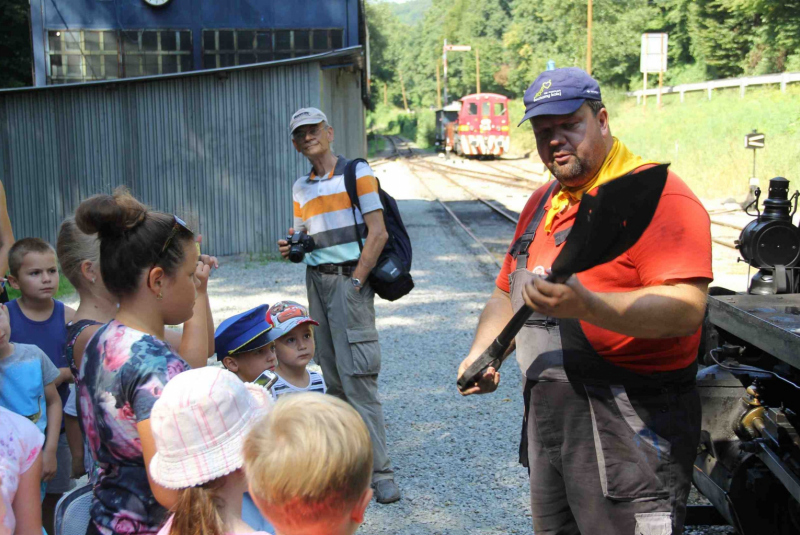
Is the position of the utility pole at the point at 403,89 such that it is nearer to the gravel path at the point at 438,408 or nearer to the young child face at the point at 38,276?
the gravel path at the point at 438,408

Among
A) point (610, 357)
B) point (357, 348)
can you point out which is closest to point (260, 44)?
point (357, 348)

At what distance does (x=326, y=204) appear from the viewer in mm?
4785

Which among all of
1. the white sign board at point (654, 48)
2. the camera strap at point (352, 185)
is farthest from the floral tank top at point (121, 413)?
the white sign board at point (654, 48)

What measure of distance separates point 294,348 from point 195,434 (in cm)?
228

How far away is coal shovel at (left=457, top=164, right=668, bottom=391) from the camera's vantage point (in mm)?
2029

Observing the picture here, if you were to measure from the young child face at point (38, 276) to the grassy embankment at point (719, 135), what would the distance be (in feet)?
58.2

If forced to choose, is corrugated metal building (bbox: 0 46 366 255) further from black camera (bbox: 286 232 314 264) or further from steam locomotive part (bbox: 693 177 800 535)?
steam locomotive part (bbox: 693 177 800 535)

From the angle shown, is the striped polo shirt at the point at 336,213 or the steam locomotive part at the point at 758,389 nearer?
the steam locomotive part at the point at 758,389

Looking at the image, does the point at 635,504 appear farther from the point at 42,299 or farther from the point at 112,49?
the point at 112,49

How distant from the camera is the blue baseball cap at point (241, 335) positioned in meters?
4.01

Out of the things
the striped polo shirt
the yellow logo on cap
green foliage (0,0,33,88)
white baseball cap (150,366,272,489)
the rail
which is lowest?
white baseball cap (150,366,272,489)

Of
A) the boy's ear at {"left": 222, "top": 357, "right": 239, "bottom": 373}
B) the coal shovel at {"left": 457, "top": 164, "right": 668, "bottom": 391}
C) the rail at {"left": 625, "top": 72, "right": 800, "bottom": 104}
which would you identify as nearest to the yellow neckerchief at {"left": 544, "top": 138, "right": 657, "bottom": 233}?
the coal shovel at {"left": 457, "top": 164, "right": 668, "bottom": 391}

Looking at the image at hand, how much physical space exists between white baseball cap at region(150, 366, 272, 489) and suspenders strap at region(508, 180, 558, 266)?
1231mm

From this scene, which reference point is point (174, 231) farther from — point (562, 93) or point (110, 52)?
point (110, 52)
